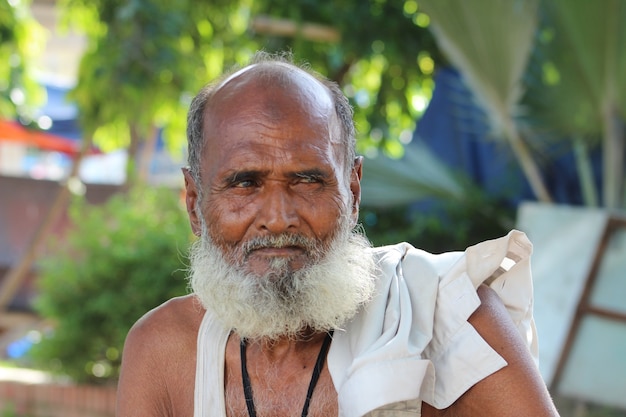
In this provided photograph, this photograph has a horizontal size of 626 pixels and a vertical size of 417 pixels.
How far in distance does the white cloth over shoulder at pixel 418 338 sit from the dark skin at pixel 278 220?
0.14ft

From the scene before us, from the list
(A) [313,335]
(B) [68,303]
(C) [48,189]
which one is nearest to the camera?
(A) [313,335]

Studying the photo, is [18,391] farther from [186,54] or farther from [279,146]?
[279,146]

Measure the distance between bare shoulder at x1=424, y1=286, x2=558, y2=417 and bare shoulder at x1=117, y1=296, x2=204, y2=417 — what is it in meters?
0.71

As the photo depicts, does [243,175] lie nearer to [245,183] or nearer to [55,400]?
[245,183]

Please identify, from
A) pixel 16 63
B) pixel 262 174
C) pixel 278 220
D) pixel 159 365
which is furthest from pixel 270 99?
pixel 16 63

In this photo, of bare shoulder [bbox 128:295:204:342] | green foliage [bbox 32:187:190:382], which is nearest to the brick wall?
green foliage [bbox 32:187:190:382]

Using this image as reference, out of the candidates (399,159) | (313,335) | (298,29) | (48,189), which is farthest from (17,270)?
(313,335)

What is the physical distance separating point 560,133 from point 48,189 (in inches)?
206

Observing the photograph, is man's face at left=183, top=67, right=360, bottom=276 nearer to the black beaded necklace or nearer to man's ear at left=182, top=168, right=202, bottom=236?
man's ear at left=182, top=168, right=202, bottom=236

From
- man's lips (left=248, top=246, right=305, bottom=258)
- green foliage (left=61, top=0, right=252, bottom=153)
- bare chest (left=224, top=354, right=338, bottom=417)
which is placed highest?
green foliage (left=61, top=0, right=252, bottom=153)

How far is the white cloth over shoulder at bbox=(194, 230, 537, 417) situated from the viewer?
2.13 metres

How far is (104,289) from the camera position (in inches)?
232

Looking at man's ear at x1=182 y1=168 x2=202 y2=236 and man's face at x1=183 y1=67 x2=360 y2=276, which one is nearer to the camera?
man's face at x1=183 y1=67 x2=360 y2=276

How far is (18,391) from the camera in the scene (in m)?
6.19
